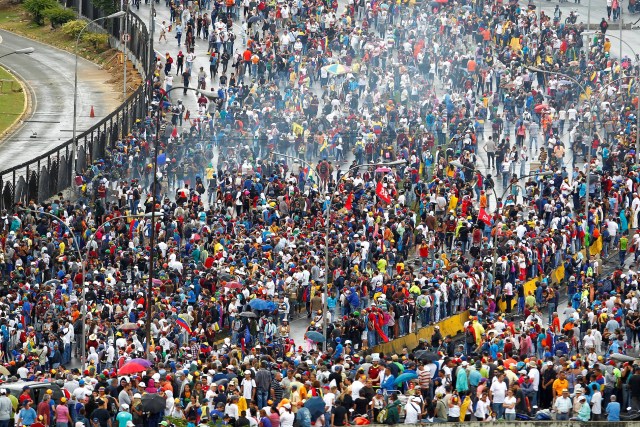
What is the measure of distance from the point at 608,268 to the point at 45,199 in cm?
2044

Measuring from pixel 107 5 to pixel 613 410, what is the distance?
59023 millimetres

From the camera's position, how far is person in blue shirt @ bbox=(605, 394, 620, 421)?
1448 inches

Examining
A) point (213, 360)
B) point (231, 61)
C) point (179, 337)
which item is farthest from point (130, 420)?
point (231, 61)

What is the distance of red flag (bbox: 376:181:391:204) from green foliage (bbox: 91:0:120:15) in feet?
118

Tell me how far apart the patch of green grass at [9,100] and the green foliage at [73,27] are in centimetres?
475

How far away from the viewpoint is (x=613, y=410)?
1448 inches

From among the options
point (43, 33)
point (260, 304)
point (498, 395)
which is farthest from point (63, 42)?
point (498, 395)

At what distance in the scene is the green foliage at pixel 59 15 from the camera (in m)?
97.7

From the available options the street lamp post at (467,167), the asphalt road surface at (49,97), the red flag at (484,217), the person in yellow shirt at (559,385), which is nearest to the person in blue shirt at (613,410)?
the person in yellow shirt at (559,385)

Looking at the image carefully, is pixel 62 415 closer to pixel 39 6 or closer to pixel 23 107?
pixel 23 107

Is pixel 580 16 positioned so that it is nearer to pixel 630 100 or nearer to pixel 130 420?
pixel 630 100

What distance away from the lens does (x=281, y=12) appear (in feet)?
258

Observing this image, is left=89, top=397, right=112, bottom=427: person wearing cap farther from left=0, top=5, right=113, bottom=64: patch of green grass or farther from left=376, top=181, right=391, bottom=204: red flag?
left=0, top=5, right=113, bottom=64: patch of green grass

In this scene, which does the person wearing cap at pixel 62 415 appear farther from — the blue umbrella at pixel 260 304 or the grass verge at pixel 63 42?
the grass verge at pixel 63 42
